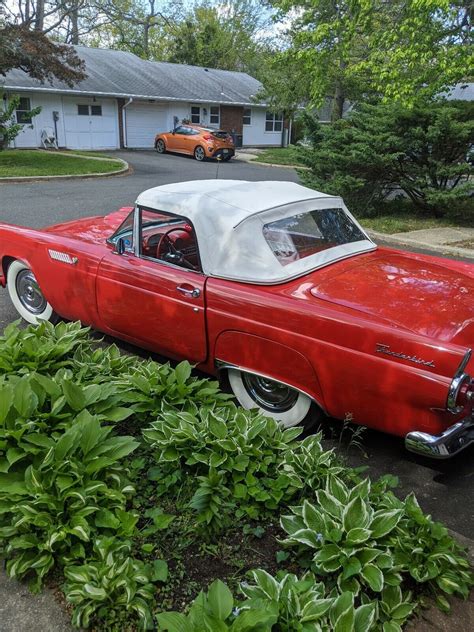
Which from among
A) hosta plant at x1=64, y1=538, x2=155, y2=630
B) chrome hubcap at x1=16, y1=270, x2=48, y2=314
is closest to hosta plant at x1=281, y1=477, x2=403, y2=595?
hosta plant at x1=64, y1=538, x2=155, y2=630

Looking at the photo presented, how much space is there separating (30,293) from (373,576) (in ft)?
14.2

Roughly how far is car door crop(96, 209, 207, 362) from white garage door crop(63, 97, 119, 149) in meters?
24.5

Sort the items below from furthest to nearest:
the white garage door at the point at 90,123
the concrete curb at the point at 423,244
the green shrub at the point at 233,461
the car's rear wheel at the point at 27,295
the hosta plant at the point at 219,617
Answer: the white garage door at the point at 90,123, the concrete curb at the point at 423,244, the car's rear wheel at the point at 27,295, the green shrub at the point at 233,461, the hosta plant at the point at 219,617

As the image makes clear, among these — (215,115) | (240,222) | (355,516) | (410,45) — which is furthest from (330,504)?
Answer: (215,115)

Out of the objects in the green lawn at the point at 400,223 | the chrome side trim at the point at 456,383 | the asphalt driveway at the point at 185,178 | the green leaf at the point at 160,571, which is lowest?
the asphalt driveway at the point at 185,178

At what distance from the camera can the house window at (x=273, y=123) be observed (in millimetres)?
34525

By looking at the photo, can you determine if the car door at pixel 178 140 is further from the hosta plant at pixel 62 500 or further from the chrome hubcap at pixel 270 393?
the hosta plant at pixel 62 500

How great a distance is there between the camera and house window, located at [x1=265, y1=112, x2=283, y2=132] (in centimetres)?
3453

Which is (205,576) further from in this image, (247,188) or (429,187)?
(429,187)

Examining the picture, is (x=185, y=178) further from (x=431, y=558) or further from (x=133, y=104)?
(x=431, y=558)

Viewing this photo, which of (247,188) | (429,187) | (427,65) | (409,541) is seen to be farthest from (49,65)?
(409,541)

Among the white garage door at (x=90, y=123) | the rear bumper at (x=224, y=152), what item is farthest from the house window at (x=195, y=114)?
the rear bumper at (x=224, y=152)

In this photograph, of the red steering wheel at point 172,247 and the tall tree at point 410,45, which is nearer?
the red steering wheel at point 172,247

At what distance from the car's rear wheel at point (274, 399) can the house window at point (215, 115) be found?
30931 millimetres
